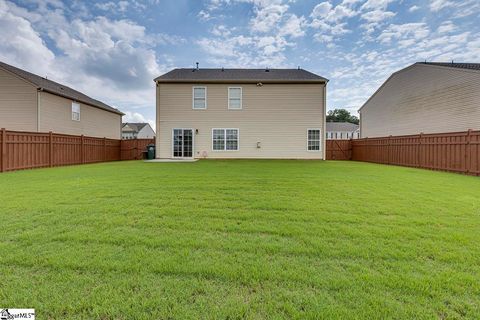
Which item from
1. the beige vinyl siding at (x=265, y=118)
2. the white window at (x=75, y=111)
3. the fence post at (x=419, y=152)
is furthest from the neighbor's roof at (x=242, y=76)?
the fence post at (x=419, y=152)

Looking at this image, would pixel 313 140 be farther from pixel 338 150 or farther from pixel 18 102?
pixel 18 102

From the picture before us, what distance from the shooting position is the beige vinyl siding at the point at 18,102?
47.1 feet

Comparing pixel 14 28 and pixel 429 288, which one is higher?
pixel 14 28

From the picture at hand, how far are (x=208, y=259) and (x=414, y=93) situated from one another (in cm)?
2000

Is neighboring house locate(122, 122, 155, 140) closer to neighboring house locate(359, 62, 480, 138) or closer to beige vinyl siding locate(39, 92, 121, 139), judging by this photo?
beige vinyl siding locate(39, 92, 121, 139)

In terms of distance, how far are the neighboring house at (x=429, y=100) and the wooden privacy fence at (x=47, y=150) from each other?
2173cm

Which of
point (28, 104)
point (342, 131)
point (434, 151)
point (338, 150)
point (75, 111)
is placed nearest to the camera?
point (434, 151)

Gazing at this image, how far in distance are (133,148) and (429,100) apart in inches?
860

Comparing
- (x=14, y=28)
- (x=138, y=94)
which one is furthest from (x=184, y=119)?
(x=138, y=94)

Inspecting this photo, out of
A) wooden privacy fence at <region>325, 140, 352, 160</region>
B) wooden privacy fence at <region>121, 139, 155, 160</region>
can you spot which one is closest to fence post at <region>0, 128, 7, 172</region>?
wooden privacy fence at <region>121, 139, 155, 160</region>

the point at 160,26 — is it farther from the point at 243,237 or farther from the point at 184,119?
the point at 243,237

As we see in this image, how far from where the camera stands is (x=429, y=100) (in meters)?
15.7

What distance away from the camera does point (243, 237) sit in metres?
2.91

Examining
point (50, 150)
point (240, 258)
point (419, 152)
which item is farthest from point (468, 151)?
point (50, 150)
